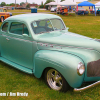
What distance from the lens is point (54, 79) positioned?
3.50 meters

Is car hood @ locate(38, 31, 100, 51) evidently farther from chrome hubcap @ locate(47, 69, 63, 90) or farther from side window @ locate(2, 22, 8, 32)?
side window @ locate(2, 22, 8, 32)

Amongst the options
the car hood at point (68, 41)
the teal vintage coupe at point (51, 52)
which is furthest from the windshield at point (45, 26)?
the car hood at point (68, 41)

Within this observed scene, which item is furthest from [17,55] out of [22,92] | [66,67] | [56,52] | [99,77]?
[99,77]

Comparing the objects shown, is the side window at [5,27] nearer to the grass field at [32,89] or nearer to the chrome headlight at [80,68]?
the grass field at [32,89]

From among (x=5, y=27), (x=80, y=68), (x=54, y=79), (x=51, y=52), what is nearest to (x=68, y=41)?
(x=51, y=52)

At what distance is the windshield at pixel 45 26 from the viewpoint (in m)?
4.14

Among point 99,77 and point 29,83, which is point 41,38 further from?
point 99,77

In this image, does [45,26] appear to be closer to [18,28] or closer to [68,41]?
[18,28]

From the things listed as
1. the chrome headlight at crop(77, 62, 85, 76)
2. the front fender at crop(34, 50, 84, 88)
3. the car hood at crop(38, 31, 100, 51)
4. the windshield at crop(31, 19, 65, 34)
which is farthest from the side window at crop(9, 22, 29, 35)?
the chrome headlight at crop(77, 62, 85, 76)

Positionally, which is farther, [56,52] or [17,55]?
[17,55]

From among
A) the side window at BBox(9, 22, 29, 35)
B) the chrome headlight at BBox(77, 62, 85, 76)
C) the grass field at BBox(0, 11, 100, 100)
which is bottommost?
the grass field at BBox(0, 11, 100, 100)

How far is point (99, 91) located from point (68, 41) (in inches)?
55.2

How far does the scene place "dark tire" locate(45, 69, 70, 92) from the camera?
329 cm

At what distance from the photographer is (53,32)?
4.33 metres
